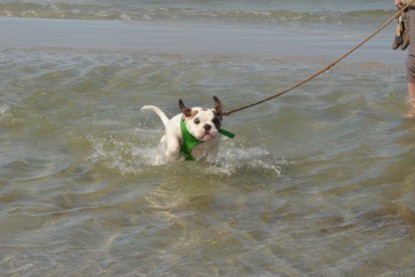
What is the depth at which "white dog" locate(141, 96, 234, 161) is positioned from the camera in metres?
6.39

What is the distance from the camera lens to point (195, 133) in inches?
252

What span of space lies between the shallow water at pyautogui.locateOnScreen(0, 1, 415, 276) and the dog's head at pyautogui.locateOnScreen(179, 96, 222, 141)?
0.47 m

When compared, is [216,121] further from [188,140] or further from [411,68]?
[411,68]

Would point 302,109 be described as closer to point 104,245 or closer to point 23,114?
point 23,114

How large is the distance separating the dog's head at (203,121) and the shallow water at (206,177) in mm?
466

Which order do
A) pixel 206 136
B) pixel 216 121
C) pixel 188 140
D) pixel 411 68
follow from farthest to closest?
1. pixel 411 68
2. pixel 188 140
3. pixel 216 121
4. pixel 206 136

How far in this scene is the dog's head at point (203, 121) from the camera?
6.34 meters

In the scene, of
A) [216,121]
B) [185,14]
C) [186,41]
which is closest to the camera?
[216,121]

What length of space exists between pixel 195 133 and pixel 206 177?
487 millimetres

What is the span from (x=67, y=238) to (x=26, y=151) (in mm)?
2599

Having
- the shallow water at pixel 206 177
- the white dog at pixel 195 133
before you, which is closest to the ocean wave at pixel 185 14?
the shallow water at pixel 206 177

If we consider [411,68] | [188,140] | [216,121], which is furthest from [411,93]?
[188,140]

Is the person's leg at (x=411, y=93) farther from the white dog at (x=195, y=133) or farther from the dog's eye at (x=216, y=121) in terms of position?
the dog's eye at (x=216, y=121)

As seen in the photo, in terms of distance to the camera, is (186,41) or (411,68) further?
(186,41)
